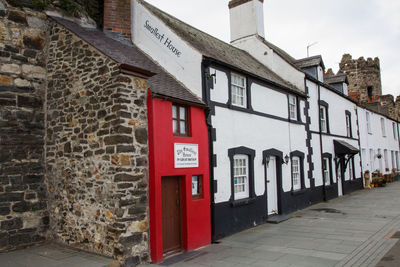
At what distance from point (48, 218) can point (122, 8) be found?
6.56m

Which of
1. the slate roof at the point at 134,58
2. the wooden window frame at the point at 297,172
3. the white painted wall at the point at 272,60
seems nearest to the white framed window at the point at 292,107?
the white painted wall at the point at 272,60

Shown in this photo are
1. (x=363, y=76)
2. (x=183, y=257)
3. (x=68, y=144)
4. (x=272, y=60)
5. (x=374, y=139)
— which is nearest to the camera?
(x=183, y=257)

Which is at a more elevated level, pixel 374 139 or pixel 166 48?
pixel 166 48

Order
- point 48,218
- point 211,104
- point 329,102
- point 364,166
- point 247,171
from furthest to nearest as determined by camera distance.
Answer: point 364,166, point 329,102, point 247,171, point 211,104, point 48,218

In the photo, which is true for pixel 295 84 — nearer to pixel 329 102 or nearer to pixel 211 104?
pixel 329 102

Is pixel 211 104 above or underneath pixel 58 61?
underneath

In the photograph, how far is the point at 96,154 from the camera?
7.52 metres

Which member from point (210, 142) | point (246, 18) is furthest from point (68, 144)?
point (246, 18)

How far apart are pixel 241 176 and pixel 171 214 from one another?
3.66 m

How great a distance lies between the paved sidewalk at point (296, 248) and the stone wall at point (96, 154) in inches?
22.9

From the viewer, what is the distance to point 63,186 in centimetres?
828

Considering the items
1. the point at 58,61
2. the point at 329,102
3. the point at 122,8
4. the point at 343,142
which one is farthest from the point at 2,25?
the point at 343,142

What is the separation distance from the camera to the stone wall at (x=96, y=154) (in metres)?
7.11

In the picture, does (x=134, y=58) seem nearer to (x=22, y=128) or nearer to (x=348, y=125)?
(x=22, y=128)
